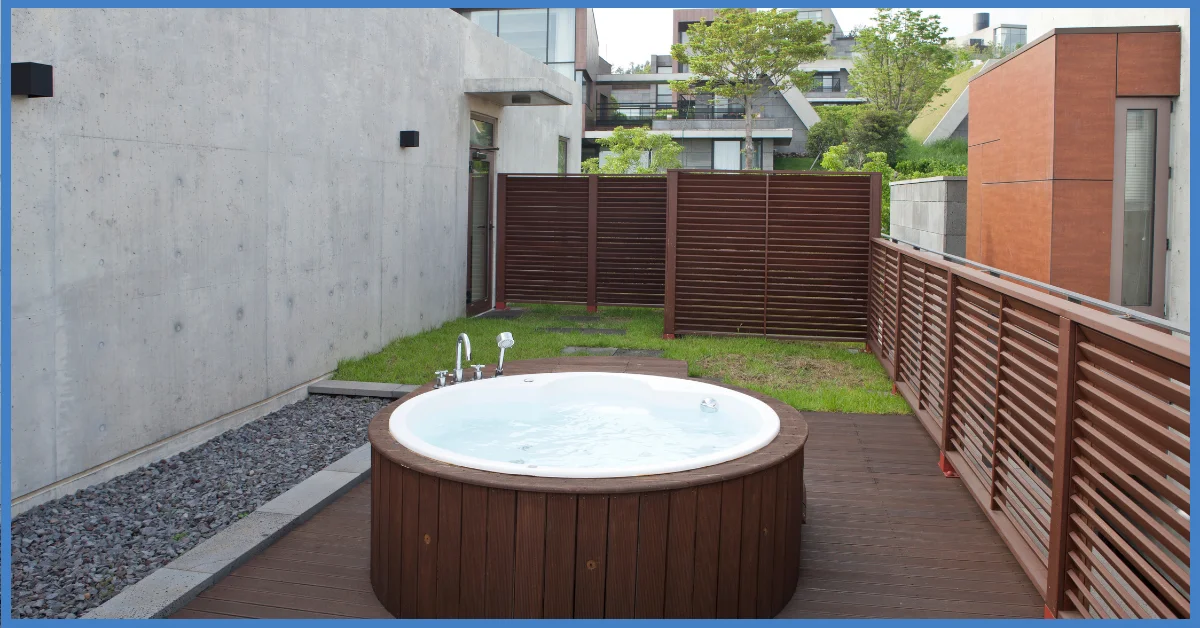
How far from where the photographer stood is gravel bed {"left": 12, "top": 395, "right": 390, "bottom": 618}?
3.89 meters

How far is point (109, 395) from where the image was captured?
529 cm

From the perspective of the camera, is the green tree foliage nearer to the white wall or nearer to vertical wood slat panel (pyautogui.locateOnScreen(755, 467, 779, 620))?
the white wall

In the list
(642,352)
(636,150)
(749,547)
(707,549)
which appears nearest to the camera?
(707,549)

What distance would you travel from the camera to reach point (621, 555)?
3.15 m

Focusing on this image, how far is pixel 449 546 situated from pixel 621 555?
1.88 ft

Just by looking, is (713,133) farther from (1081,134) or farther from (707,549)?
(707,549)

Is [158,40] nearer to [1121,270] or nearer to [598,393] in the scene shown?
[598,393]

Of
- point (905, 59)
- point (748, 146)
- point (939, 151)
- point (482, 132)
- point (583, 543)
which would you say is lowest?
point (583, 543)

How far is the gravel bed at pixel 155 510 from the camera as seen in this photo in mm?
3889

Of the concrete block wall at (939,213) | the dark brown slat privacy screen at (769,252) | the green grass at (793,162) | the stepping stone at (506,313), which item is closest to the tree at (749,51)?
the green grass at (793,162)

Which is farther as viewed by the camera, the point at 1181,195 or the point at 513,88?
the point at 513,88

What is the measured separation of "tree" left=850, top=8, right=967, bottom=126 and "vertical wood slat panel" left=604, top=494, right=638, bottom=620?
35.0 m

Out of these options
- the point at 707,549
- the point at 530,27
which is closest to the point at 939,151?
the point at 530,27

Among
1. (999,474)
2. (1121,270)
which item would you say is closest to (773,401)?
(999,474)
